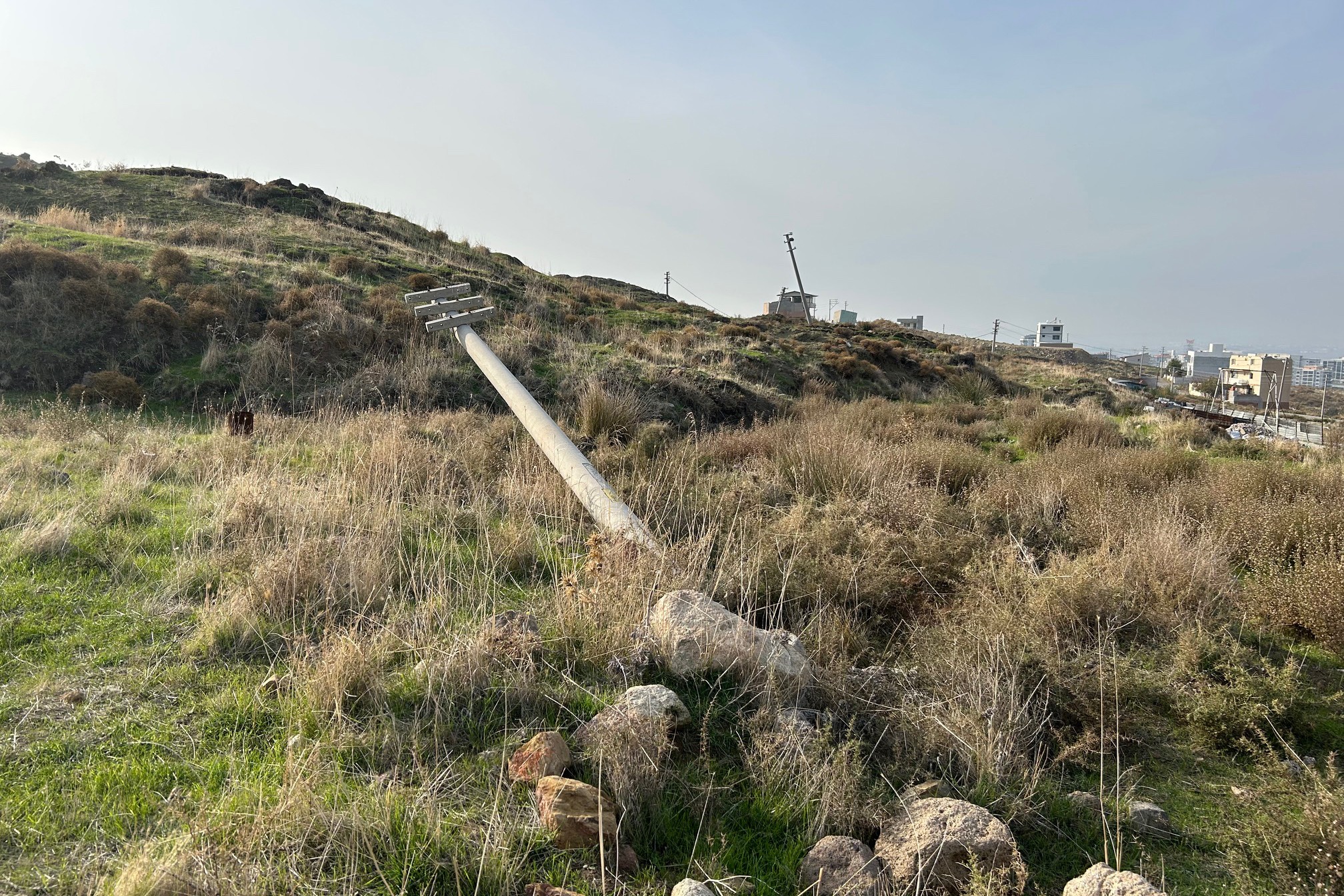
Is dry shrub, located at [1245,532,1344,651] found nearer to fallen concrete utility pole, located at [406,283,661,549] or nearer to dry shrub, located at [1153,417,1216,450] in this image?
fallen concrete utility pole, located at [406,283,661,549]

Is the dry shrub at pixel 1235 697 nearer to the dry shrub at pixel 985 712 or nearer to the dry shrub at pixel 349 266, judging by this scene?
the dry shrub at pixel 985 712

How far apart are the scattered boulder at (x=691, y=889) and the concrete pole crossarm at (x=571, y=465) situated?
263 centimetres

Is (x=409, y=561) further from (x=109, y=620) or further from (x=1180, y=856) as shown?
(x=1180, y=856)

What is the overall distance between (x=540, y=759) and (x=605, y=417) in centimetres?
750

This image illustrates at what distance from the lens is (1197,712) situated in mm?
3604

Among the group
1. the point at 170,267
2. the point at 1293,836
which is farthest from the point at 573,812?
the point at 170,267

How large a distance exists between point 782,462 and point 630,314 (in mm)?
17728

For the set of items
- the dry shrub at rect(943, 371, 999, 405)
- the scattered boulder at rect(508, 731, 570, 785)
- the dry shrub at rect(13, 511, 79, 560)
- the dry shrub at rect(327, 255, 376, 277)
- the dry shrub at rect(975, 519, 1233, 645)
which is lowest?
the scattered boulder at rect(508, 731, 570, 785)

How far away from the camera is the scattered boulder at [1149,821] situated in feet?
9.75

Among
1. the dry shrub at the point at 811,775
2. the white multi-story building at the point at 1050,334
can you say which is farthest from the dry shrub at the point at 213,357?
the white multi-story building at the point at 1050,334

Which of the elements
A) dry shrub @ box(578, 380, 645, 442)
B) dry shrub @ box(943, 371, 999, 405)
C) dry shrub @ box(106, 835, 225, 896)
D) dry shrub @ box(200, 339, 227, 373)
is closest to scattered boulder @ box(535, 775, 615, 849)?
dry shrub @ box(106, 835, 225, 896)

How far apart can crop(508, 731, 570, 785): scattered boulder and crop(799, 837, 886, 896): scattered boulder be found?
105 cm

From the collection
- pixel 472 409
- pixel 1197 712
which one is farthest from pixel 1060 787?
pixel 472 409

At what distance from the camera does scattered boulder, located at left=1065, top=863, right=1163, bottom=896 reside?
227cm
